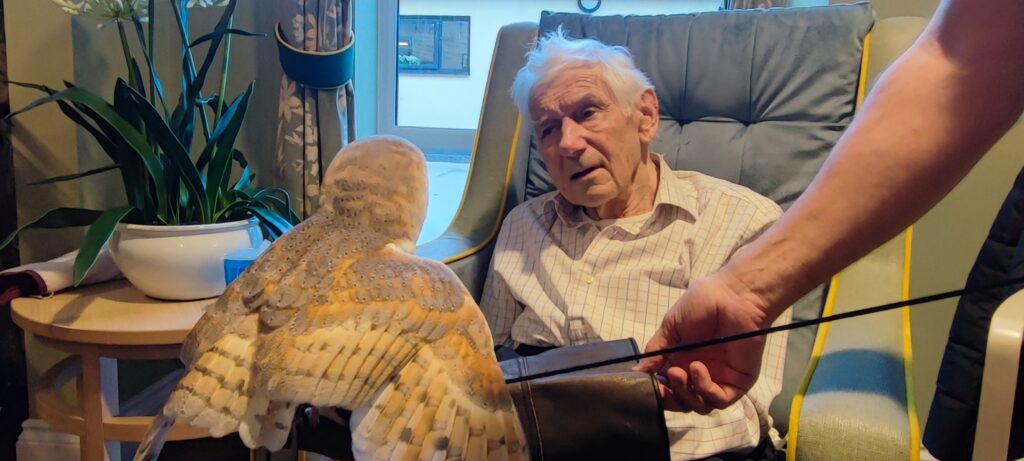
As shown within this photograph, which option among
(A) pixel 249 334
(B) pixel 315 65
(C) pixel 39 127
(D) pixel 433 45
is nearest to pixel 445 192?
(D) pixel 433 45

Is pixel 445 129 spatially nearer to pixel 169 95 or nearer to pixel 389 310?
pixel 169 95

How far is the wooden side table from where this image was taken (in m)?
1.11

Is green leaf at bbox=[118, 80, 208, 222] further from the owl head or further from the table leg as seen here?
the owl head

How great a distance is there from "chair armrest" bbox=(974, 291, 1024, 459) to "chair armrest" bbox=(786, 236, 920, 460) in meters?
0.07

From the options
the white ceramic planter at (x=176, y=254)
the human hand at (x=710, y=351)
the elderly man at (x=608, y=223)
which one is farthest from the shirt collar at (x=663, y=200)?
the white ceramic planter at (x=176, y=254)

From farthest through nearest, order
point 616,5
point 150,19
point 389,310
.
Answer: point 616,5 < point 150,19 < point 389,310

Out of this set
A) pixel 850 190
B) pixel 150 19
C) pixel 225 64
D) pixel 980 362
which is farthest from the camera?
pixel 225 64

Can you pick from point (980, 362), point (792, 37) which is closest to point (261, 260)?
point (980, 362)

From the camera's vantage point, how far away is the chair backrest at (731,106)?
131cm

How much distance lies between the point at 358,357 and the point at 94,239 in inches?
36.4

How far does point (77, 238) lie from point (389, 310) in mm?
1685

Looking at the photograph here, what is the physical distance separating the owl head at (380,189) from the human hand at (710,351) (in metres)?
0.23

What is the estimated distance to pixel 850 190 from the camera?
613mm

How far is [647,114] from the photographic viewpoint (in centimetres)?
122
